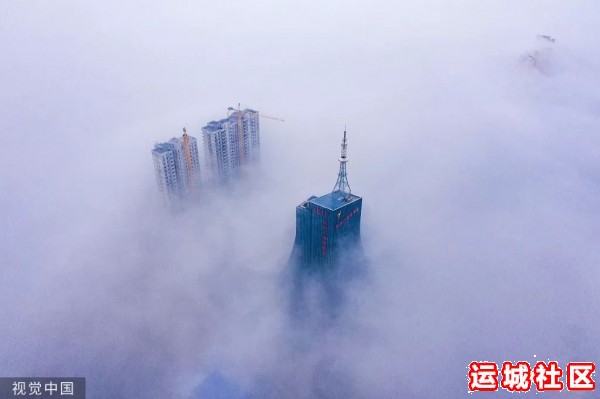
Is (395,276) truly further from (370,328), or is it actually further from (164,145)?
(164,145)

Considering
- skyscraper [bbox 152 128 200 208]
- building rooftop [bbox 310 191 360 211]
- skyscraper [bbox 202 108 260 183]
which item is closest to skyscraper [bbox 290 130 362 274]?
building rooftop [bbox 310 191 360 211]

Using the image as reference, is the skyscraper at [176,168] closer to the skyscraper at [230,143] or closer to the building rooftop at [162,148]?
the building rooftop at [162,148]

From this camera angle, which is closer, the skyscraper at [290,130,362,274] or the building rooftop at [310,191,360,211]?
the building rooftop at [310,191,360,211]

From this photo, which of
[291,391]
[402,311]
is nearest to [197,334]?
[291,391]

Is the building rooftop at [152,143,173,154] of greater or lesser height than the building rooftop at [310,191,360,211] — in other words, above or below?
above

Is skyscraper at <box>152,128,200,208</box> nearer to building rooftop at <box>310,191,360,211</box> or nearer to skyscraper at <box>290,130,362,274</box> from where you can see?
skyscraper at <box>290,130,362,274</box>

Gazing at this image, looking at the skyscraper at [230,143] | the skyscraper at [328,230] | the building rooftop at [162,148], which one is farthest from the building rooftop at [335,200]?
the skyscraper at [230,143]

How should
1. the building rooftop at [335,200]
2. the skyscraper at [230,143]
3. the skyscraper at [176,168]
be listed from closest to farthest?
1. the building rooftop at [335,200]
2. the skyscraper at [176,168]
3. the skyscraper at [230,143]
